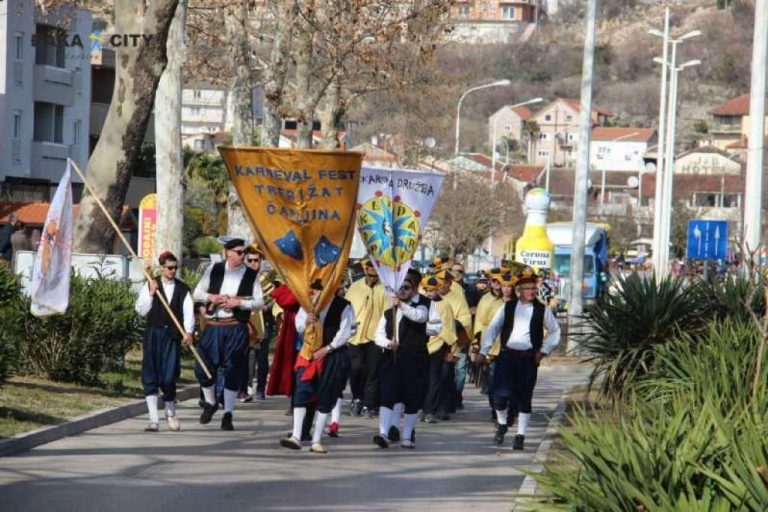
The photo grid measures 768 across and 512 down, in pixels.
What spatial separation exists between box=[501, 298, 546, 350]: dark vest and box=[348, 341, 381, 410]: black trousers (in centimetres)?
248

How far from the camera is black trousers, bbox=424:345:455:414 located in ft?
65.2

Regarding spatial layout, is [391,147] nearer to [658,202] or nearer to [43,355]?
[658,202]

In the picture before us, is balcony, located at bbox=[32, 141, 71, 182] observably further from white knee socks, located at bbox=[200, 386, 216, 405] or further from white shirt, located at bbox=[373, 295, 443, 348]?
white shirt, located at bbox=[373, 295, 443, 348]

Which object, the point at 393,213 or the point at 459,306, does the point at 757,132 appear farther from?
the point at 393,213

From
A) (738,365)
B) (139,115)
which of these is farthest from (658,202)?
(738,365)

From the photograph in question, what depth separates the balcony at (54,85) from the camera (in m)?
59.4

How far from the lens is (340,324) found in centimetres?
1590

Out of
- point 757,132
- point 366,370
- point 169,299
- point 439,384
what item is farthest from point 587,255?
point 169,299

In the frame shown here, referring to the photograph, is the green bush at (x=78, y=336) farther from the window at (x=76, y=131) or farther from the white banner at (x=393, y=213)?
the window at (x=76, y=131)

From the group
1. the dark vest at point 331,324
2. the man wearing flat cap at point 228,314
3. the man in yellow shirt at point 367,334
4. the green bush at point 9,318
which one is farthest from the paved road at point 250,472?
the dark vest at point 331,324

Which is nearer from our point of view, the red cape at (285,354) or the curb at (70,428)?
the curb at (70,428)

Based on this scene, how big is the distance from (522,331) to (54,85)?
45639 mm

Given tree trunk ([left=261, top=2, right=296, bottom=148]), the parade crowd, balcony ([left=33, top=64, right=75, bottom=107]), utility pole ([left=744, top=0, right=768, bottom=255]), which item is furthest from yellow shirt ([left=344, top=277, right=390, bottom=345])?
balcony ([left=33, top=64, right=75, bottom=107])

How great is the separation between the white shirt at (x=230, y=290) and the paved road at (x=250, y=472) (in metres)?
1.21
